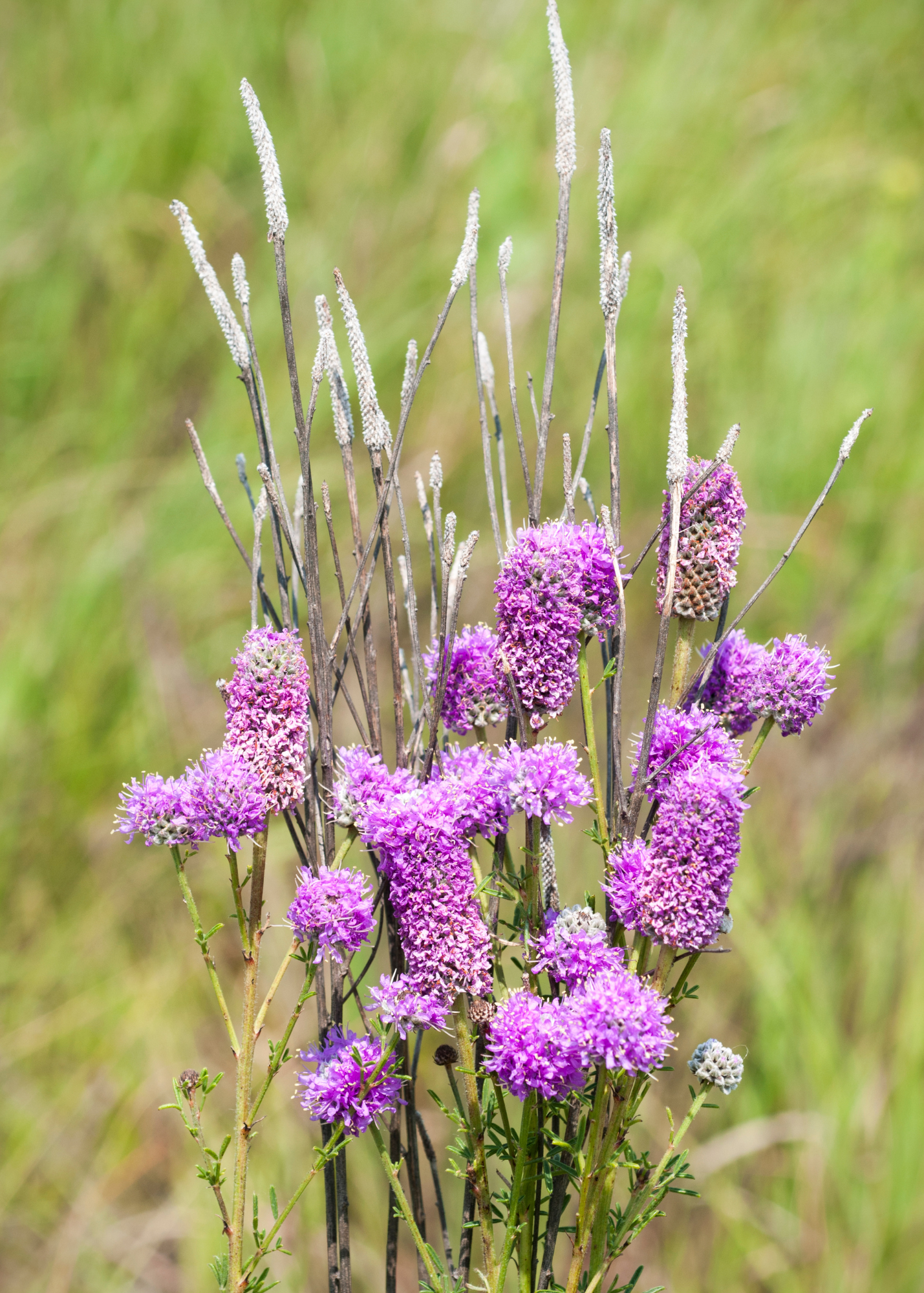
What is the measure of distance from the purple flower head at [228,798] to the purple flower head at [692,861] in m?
0.30

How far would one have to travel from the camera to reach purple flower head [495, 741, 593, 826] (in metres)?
0.77

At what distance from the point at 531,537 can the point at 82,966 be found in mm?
2245

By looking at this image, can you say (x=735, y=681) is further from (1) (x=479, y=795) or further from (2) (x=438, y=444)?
(2) (x=438, y=444)

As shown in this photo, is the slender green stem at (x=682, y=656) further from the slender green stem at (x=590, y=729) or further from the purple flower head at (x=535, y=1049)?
the purple flower head at (x=535, y=1049)

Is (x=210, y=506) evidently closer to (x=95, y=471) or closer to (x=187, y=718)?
(x=95, y=471)

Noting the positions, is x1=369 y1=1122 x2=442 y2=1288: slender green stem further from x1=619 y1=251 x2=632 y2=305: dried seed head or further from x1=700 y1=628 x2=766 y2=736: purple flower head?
x1=619 y1=251 x2=632 y2=305: dried seed head

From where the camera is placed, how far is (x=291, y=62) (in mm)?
3760

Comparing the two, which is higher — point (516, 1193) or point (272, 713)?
point (272, 713)

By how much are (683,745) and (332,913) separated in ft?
0.98

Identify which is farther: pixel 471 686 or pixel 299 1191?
pixel 471 686

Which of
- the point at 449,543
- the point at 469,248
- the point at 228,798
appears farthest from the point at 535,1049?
the point at 469,248

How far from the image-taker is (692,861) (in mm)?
710

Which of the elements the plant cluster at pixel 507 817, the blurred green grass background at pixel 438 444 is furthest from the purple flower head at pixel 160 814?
the blurred green grass background at pixel 438 444

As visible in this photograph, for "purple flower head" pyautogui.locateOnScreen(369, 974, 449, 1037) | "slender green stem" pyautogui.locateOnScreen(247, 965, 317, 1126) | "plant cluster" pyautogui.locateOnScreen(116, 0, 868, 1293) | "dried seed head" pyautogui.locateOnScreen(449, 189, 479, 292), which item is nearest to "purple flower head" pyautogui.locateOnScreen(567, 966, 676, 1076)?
"plant cluster" pyautogui.locateOnScreen(116, 0, 868, 1293)
